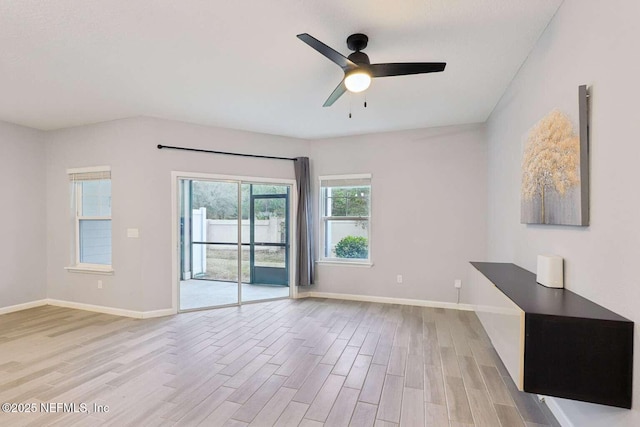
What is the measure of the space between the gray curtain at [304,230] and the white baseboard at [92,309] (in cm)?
203

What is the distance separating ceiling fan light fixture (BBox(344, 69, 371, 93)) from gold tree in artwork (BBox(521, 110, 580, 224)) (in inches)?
50.9

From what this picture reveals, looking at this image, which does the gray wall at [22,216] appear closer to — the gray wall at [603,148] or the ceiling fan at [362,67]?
the ceiling fan at [362,67]

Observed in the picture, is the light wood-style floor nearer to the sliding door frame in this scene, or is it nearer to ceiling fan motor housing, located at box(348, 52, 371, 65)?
the sliding door frame

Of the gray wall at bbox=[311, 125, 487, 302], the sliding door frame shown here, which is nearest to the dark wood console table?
the gray wall at bbox=[311, 125, 487, 302]

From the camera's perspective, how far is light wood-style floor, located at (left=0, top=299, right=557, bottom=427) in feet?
7.25

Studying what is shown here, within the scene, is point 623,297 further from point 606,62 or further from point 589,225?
point 606,62

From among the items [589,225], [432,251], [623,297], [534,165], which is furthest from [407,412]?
[432,251]

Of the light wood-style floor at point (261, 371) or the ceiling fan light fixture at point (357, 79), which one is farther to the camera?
the ceiling fan light fixture at point (357, 79)

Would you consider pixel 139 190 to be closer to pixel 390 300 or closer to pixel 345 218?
pixel 345 218

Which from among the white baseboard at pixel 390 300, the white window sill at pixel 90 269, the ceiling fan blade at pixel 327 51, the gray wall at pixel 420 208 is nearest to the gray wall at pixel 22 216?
the white window sill at pixel 90 269

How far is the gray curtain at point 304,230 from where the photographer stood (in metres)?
5.28

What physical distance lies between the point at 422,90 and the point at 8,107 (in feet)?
17.0

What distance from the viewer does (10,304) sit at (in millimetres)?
4645

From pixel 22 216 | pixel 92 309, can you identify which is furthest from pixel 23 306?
pixel 22 216
